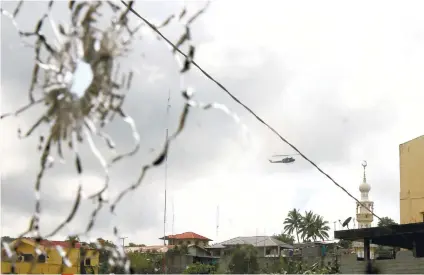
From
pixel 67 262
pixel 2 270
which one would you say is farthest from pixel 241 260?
pixel 67 262

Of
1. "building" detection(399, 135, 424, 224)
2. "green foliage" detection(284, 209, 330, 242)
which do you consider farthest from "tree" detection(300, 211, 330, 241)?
"building" detection(399, 135, 424, 224)

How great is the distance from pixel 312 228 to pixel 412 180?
56272 millimetres

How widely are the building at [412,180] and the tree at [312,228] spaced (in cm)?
4996

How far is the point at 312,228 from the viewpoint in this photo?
7556 cm

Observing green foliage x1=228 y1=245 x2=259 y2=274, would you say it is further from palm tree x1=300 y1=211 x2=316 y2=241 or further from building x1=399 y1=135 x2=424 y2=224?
palm tree x1=300 y1=211 x2=316 y2=241

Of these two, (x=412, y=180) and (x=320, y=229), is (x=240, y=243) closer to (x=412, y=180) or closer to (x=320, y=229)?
(x=412, y=180)

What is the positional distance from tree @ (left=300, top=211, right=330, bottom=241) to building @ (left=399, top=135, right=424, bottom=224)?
50.0m

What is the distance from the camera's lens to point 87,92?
276 cm

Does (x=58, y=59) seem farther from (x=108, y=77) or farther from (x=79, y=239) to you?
(x=79, y=239)

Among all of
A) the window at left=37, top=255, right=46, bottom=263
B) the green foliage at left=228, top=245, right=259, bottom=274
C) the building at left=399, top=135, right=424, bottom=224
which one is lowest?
the green foliage at left=228, top=245, right=259, bottom=274

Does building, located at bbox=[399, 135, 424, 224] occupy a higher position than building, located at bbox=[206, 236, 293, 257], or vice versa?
building, located at bbox=[399, 135, 424, 224]

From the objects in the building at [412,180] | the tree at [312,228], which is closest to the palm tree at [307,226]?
the tree at [312,228]

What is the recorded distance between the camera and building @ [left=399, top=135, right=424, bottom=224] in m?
19.8

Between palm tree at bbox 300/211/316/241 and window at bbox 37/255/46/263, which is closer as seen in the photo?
window at bbox 37/255/46/263
